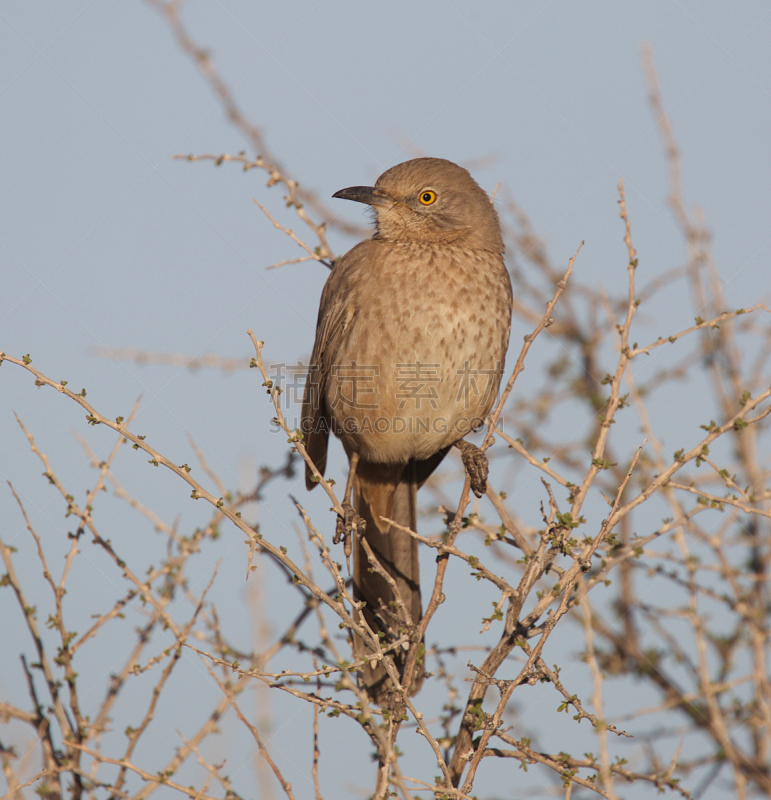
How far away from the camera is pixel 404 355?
4.05 meters

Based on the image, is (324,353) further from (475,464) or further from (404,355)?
(475,464)

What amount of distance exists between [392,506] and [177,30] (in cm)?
280

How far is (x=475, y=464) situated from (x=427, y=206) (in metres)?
1.39

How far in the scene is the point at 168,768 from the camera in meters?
2.90

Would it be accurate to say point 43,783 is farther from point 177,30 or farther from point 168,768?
point 177,30

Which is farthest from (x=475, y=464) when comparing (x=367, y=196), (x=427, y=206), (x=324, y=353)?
(x=367, y=196)

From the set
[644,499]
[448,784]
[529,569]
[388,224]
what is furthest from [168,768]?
[388,224]

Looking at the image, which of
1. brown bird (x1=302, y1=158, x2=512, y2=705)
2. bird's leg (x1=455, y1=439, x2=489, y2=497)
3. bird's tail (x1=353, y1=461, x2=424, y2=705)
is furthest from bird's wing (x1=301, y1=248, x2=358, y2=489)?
bird's leg (x1=455, y1=439, x2=489, y2=497)

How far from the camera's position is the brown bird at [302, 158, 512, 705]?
4.07 m

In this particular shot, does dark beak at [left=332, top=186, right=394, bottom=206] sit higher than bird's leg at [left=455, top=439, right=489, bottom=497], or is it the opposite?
dark beak at [left=332, top=186, right=394, bottom=206]

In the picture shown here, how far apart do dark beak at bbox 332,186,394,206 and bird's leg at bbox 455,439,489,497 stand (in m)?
1.35

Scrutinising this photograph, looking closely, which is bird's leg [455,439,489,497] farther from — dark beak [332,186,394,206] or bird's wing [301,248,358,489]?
dark beak [332,186,394,206]

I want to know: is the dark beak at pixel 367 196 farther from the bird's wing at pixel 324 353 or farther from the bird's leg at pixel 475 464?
the bird's leg at pixel 475 464

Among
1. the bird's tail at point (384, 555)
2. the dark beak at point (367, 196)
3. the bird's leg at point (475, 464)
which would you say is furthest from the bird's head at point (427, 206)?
the bird's tail at point (384, 555)
